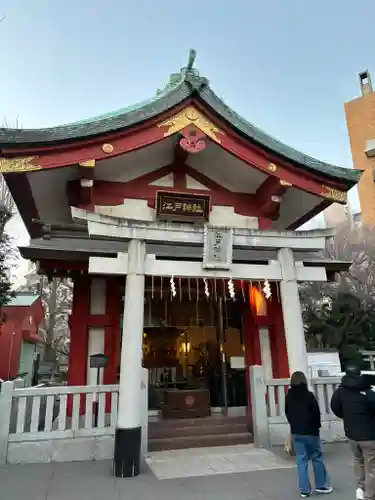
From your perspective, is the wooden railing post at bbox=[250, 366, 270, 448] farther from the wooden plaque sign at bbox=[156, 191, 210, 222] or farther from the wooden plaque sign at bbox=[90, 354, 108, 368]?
the wooden plaque sign at bbox=[156, 191, 210, 222]

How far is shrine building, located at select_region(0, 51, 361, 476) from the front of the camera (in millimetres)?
6113

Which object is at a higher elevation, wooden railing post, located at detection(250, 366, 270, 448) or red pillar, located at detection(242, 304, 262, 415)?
red pillar, located at detection(242, 304, 262, 415)

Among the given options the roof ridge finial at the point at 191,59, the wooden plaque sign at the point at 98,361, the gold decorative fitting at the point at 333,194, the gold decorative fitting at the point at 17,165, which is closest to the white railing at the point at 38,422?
the wooden plaque sign at the point at 98,361

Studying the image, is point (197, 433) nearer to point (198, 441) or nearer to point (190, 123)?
point (198, 441)

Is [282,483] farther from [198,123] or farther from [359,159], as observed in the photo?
[359,159]

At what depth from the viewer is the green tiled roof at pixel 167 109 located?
6355mm

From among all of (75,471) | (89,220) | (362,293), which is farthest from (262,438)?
(362,293)

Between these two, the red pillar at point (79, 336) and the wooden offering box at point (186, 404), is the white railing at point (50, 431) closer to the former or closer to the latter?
the red pillar at point (79, 336)

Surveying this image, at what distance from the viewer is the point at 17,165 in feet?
20.4

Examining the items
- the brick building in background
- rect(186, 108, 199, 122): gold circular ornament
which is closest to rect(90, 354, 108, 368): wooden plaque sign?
rect(186, 108, 199, 122): gold circular ornament

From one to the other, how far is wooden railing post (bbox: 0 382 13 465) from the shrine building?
1610 mm

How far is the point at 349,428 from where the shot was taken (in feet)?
12.5

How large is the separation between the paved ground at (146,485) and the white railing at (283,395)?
1.41m

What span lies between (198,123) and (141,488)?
244 inches
